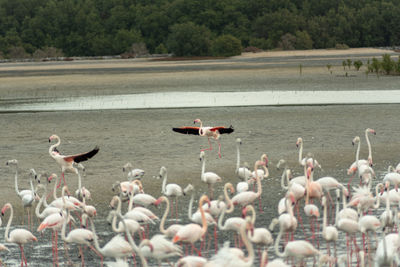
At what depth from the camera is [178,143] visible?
62.5ft

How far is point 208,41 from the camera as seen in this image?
10206 cm

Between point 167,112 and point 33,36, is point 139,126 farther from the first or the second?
point 33,36

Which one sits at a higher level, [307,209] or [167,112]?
[307,209]

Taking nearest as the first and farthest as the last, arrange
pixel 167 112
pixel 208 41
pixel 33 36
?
1. pixel 167 112
2. pixel 208 41
3. pixel 33 36

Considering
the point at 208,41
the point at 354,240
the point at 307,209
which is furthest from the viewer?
the point at 208,41

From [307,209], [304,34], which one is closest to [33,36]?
[304,34]

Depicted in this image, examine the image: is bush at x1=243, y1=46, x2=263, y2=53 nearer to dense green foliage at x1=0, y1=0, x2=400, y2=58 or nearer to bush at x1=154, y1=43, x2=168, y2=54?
dense green foliage at x1=0, y1=0, x2=400, y2=58

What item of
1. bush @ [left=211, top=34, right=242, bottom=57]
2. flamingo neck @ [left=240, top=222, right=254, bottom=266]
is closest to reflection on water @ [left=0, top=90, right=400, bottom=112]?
flamingo neck @ [left=240, top=222, right=254, bottom=266]

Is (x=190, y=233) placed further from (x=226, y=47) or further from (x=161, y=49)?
(x=161, y=49)

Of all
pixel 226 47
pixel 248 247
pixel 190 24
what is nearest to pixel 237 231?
pixel 248 247

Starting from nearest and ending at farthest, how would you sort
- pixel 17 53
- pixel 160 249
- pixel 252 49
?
pixel 160 249
pixel 252 49
pixel 17 53

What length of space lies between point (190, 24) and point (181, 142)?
88.0 m

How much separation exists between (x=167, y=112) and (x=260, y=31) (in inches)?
3649

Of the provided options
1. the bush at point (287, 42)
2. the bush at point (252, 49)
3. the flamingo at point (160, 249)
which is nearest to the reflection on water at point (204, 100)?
the flamingo at point (160, 249)
